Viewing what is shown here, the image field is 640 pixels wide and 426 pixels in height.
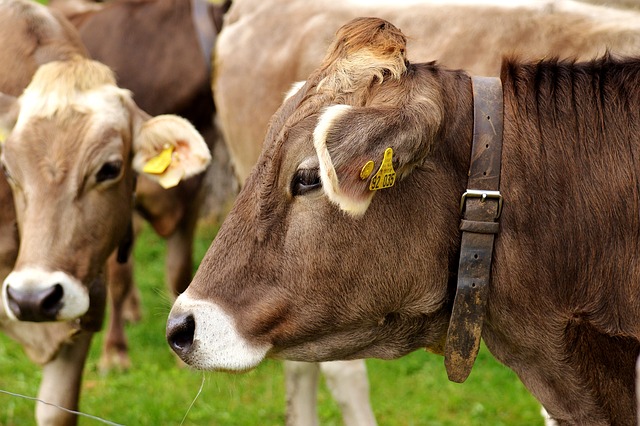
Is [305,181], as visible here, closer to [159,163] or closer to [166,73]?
[159,163]

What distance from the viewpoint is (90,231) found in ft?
14.3

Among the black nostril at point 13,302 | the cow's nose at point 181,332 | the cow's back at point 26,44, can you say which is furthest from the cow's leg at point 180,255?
the cow's nose at point 181,332

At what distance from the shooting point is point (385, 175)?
264 centimetres

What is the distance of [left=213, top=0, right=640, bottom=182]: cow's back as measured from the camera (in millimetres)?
4242

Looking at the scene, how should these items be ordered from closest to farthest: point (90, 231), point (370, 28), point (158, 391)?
point (370, 28)
point (90, 231)
point (158, 391)

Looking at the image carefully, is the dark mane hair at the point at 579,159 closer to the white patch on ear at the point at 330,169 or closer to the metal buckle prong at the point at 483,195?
the metal buckle prong at the point at 483,195

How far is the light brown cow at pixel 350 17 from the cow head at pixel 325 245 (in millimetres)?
1471

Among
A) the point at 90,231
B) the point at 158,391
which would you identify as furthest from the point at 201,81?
the point at 90,231

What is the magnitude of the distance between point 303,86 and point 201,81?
3813mm

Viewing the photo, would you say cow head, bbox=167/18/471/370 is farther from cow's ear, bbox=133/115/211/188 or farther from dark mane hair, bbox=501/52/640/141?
→ cow's ear, bbox=133/115/211/188

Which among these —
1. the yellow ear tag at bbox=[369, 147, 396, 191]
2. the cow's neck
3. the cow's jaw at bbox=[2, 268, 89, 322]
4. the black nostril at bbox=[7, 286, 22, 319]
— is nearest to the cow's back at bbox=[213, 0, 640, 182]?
the cow's neck

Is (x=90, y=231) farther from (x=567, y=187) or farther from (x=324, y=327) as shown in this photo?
(x=567, y=187)

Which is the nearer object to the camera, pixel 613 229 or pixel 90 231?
pixel 613 229

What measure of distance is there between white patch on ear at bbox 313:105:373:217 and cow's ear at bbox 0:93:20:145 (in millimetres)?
2382
